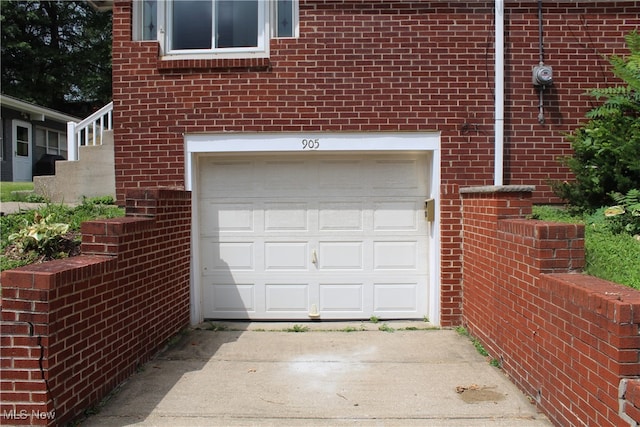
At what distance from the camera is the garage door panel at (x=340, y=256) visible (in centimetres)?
636

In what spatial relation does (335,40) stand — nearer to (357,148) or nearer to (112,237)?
(357,148)

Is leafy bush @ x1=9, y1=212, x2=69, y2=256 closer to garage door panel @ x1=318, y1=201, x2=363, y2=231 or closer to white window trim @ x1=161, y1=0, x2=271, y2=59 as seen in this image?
white window trim @ x1=161, y1=0, x2=271, y2=59

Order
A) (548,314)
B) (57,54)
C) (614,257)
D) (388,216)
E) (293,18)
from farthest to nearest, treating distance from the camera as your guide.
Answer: (57,54) → (388,216) → (293,18) → (614,257) → (548,314)

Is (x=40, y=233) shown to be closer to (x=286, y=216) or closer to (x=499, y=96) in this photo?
(x=286, y=216)

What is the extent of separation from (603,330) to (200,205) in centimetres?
474

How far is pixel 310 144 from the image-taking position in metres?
6.12

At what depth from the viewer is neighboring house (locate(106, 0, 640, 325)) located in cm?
611

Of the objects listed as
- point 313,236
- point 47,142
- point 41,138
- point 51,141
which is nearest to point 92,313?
point 313,236

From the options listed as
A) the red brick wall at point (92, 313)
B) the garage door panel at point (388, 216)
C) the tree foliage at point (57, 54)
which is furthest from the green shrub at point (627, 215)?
the tree foliage at point (57, 54)

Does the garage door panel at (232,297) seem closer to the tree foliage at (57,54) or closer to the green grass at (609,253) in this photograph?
the green grass at (609,253)

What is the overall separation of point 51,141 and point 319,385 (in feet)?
62.0

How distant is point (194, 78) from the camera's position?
6.17 m

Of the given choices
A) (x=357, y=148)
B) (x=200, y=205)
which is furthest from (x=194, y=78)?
(x=357, y=148)

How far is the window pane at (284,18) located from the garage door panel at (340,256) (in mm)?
2662
